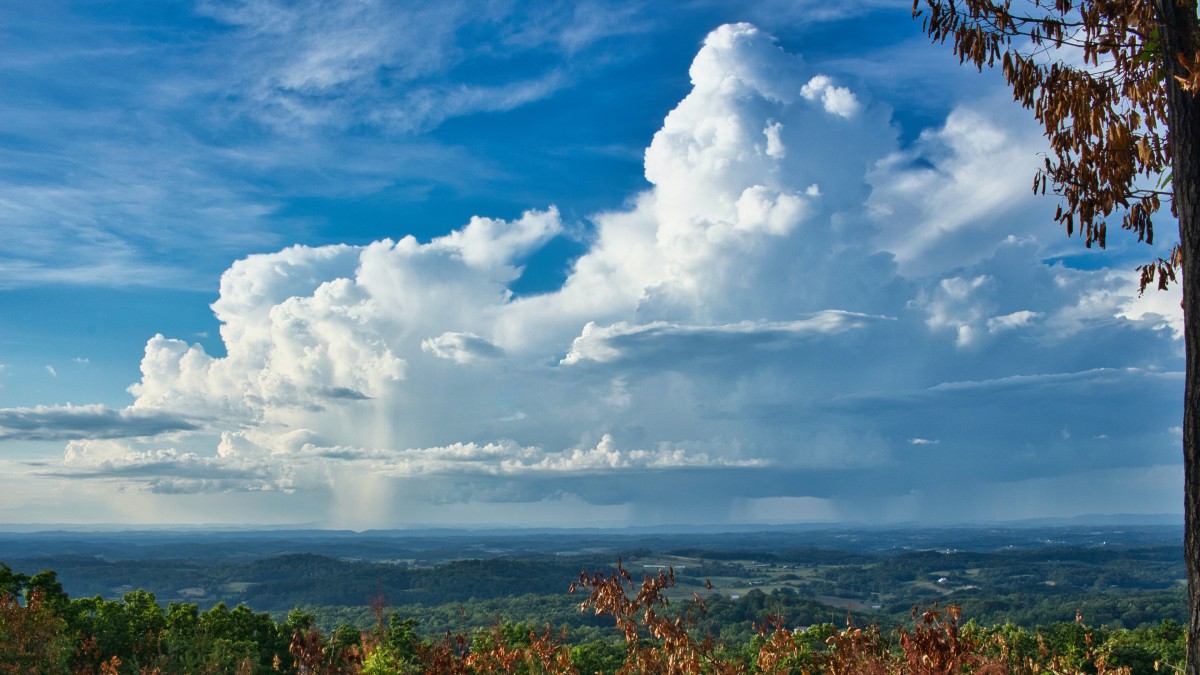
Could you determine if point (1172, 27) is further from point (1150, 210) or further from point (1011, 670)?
point (1011, 670)

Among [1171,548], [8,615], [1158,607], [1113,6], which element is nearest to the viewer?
[1113,6]

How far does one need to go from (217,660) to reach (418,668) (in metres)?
3.82

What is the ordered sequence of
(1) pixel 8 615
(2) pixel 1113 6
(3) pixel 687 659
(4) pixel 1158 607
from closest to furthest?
(3) pixel 687 659 → (2) pixel 1113 6 → (1) pixel 8 615 → (4) pixel 1158 607

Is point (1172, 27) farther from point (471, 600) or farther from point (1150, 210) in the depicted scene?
point (471, 600)

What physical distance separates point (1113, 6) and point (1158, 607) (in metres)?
84.3

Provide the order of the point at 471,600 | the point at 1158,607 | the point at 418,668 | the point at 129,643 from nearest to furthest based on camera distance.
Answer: the point at 418,668 < the point at 129,643 < the point at 1158,607 < the point at 471,600

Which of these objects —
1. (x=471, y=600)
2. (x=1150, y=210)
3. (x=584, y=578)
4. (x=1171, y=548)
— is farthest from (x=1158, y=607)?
(x=1171, y=548)

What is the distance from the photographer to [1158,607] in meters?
76.1

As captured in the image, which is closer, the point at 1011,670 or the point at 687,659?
the point at 687,659

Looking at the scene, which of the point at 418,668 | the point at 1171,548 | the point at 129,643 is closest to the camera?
the point at 418,668

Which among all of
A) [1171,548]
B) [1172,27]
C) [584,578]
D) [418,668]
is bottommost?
[1171,548]

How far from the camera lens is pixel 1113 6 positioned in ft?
28.5

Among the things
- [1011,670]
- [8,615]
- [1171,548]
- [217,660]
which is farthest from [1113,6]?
[1171,548]

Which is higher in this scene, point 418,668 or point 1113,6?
point 1113,6
